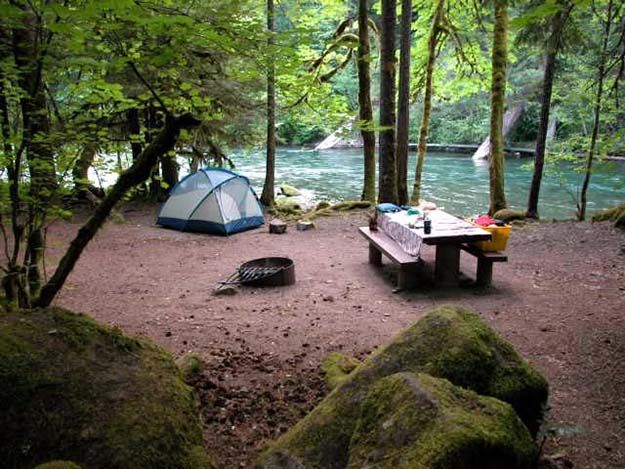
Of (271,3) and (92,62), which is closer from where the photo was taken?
(92,62)

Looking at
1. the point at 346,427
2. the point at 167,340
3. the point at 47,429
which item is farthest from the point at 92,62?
the point at 167,340

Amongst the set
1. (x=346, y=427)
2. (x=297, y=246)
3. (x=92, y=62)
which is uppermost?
(x=92, y=62)

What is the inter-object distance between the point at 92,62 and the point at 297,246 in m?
6.73

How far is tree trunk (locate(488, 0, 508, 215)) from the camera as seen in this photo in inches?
444

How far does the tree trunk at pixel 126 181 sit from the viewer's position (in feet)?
8.97

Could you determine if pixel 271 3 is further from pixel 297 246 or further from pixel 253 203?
pixel 297 246

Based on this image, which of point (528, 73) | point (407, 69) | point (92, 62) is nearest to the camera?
point (92, 62)

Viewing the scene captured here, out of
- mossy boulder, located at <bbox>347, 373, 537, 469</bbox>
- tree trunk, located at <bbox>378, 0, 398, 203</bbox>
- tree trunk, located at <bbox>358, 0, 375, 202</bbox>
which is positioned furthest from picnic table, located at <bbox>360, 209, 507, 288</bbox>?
tree trunk, located at <bbox>358, 0, 375, 202</bbox>

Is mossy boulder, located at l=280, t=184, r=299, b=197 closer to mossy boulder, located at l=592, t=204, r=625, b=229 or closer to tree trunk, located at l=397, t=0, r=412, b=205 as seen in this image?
tree trunk, located at l=397, t=0, r=412, b=205

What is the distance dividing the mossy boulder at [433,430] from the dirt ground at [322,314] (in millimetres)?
583

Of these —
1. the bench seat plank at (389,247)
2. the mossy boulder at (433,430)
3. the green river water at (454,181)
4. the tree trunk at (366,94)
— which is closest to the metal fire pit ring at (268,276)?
the bench seat plank at (389,247)

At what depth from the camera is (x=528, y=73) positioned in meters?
28.9

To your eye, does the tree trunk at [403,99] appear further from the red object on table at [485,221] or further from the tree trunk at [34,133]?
the tree trunk at [34,133]

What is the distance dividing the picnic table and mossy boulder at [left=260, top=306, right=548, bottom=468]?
11.3ft
